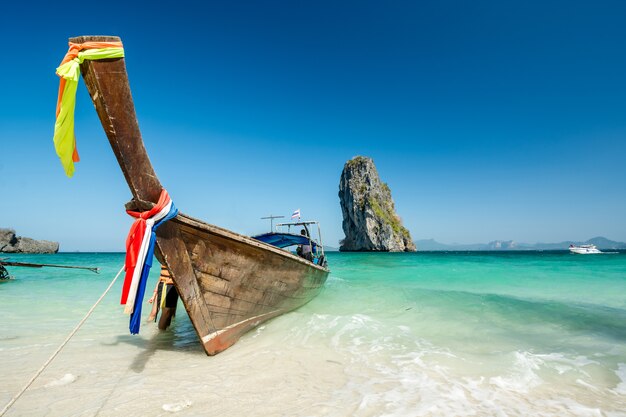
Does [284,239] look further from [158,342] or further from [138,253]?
[138,253]

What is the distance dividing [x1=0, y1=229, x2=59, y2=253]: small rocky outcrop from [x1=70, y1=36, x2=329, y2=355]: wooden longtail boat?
77959mm

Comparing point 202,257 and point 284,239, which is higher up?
point 284,239

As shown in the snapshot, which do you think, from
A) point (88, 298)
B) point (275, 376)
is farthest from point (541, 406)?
point (88, 298)

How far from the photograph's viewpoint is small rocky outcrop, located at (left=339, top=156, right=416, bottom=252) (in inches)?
3533

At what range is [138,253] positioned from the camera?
3600 mm

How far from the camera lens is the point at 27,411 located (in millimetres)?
3160

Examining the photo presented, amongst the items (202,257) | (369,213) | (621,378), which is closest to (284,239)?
(202,257)

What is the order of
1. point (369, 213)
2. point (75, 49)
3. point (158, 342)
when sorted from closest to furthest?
1. point (75, 49)
2. point (158, 342)
3. point (369, 213)

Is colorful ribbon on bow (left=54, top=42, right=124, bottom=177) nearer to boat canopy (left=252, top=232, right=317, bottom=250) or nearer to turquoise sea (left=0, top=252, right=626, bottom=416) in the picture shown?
turquoise sea (left=0, top=252, right=626, bottom=416)

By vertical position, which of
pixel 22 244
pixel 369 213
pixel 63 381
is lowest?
pixel 63 381

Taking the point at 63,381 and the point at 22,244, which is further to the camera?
the point at 22,244

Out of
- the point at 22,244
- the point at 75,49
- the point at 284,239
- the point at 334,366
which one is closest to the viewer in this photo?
the point at 75,49

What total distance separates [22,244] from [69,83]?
301 feet

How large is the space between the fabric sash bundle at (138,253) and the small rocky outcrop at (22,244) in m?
78.6
